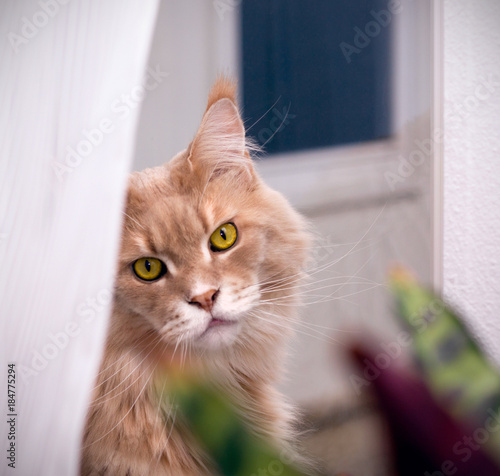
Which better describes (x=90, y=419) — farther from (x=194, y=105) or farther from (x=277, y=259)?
(x=194, y=105)

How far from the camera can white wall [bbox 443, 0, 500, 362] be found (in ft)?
3.34

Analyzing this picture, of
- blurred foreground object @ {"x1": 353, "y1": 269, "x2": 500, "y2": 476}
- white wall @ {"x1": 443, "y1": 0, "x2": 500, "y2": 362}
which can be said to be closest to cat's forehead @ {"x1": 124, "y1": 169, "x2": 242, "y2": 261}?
blurred foreground object @ {"x1": 353, "y1": 269, "x2": 500, "y2": 476}

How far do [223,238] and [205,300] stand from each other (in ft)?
0.39

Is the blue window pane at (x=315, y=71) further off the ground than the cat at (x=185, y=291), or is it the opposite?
the blue window pane at (x=315, y=71)

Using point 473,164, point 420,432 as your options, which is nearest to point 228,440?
point 420,432

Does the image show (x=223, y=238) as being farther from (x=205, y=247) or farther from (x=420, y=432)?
(x=420, y=432)

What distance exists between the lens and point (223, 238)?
81 centimetres

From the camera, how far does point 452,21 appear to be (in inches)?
39.8

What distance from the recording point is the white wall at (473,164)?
102 centimetres

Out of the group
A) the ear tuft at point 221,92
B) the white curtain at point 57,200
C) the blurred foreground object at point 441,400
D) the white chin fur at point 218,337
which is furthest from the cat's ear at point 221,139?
the blurred foreground object at point 441,400

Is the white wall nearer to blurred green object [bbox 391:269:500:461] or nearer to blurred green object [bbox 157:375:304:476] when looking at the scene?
blurred green object [bbox 391:269:500:461]

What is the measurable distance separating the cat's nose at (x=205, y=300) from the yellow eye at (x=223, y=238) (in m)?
0.09

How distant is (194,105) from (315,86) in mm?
228

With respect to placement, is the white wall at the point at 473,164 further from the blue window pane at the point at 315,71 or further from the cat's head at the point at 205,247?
the cat's head at the point at 205,247
